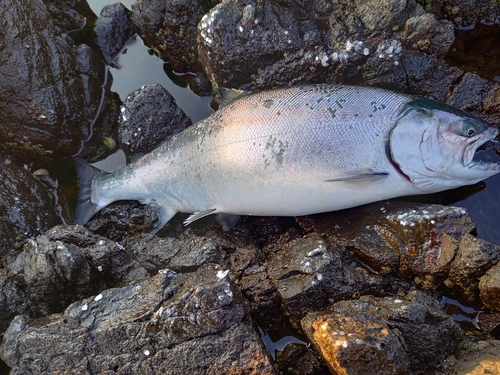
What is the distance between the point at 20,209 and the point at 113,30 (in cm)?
267

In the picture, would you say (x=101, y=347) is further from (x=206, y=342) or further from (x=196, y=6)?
(x=196, y=6)

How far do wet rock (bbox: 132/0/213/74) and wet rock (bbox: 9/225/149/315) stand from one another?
2528 millimetres

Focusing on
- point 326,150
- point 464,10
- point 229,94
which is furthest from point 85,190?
point 464,10

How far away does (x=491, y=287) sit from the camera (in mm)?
3393

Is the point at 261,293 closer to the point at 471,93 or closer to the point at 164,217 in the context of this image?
the point at 164,217

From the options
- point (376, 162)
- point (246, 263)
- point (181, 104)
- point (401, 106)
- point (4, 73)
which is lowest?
point (246, 263)

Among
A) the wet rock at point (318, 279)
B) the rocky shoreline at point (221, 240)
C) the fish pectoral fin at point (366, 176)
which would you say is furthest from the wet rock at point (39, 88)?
the fish pectoral fin at point (366, 176)

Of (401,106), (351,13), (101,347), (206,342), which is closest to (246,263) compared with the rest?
(206,342)

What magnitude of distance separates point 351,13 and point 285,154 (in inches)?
72.4

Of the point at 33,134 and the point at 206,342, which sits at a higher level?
the point at 33,134

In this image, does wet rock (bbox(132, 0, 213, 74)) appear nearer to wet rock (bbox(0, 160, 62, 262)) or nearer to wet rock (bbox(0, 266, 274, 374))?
wet rock (bbox(0, 160, 62, 262))

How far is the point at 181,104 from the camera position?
558cm

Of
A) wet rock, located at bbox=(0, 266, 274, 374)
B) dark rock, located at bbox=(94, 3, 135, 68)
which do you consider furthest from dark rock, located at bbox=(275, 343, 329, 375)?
dark rock, located at bbox=(94, 3, 135, 68)

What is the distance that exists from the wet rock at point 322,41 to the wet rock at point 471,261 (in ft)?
6.09
